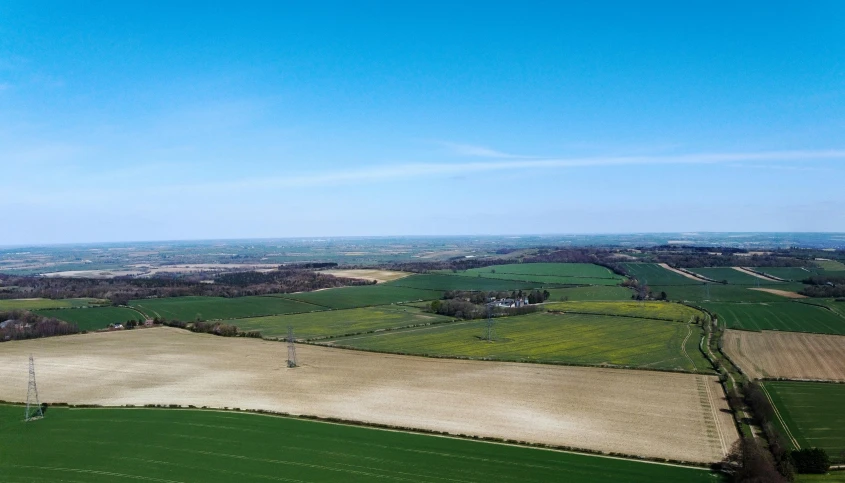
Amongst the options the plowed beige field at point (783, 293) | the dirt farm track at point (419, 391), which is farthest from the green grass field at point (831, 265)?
the dirt farm track at point (419, 391)

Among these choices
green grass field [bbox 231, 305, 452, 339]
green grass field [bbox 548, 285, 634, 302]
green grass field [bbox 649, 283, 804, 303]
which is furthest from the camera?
green grass field [bbox 548, 285, 634, 302]

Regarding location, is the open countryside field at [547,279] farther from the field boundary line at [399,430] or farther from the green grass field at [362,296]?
the field boundary line at [399,430]

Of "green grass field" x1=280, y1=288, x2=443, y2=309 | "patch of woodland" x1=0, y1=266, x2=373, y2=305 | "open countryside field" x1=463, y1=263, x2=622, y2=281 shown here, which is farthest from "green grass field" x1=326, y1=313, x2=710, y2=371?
"open countryside field" x1=463, y1=263, x2=622, y2=281

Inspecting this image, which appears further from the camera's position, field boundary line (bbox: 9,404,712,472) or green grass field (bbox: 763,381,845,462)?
green grass field (bbox: 763,381,845,462)

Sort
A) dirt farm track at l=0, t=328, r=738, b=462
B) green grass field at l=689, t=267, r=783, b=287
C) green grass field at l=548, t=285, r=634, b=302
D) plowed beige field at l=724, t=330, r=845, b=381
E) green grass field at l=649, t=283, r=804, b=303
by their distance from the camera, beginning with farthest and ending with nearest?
green grass field at l=689, t=267, r=783, b=287 → green grass field at l=548, t=285, r=634, b=302 → green grass field at l=649, t=283, r=804, b=303 → plowed beige field at l=724, t=330, r=845, b=381 → dirt farm track at l=0, t=328, r=738, b=462

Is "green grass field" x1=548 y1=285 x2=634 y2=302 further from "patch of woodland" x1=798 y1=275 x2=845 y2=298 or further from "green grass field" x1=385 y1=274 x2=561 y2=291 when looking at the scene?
"patch of woodland" x1=798 y1=275 x2=845 y2=298
